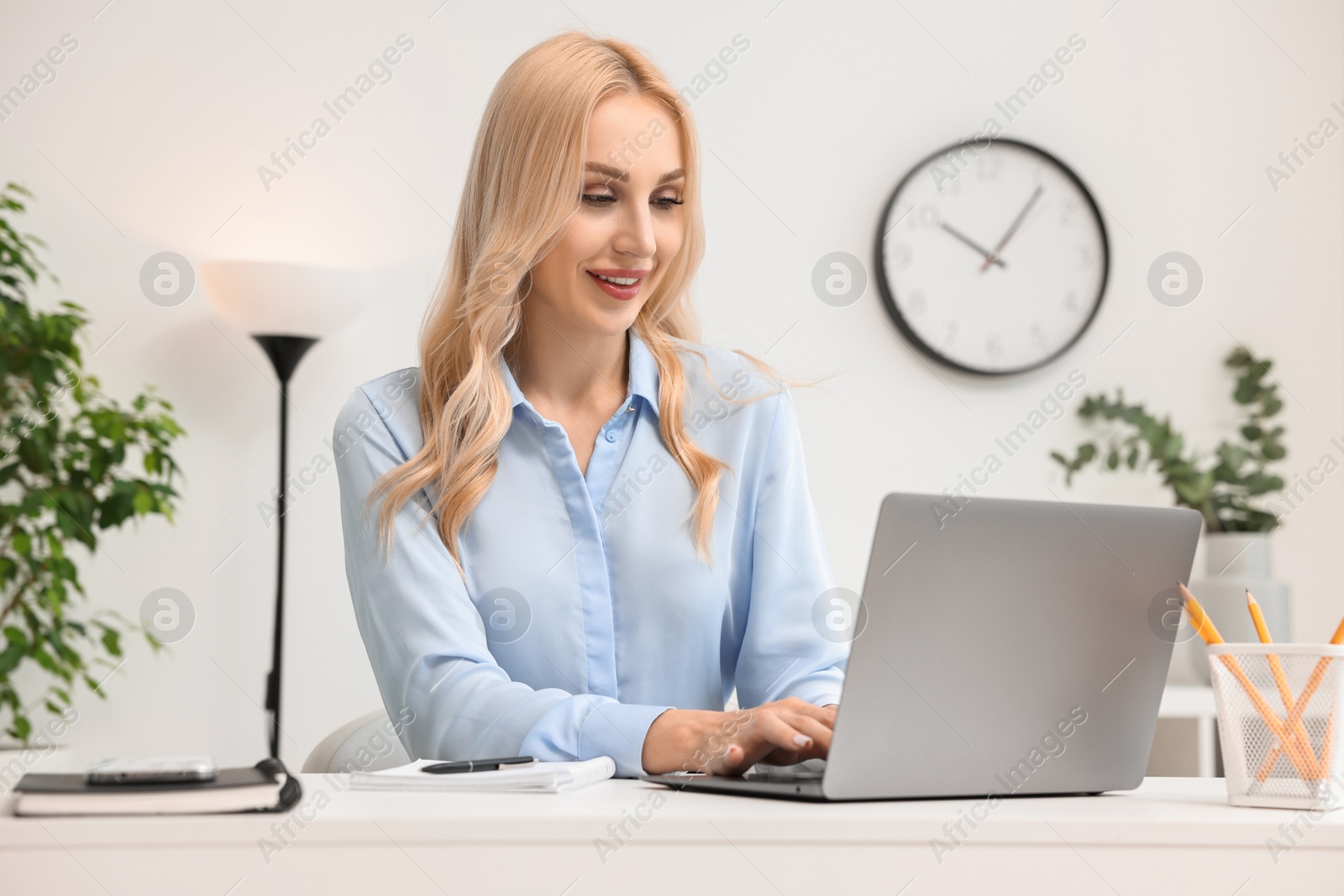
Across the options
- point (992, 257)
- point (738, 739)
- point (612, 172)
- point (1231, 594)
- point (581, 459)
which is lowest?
point (1231, 594)

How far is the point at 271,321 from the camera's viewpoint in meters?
2.68

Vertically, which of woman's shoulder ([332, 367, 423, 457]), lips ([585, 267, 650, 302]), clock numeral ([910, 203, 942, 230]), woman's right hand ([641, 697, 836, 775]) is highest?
clock numeral ([910, 203, 942, 230])

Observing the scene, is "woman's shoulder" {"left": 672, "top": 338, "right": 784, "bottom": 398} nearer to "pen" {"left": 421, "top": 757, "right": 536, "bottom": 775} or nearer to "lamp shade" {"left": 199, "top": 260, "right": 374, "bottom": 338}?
"pen" {"left": 421, "top": 757, "right": 536, "bottom": 775}

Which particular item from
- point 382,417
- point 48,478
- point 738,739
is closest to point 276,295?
point 48,478

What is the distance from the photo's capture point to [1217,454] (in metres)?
2.97

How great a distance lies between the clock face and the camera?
10.2 feet

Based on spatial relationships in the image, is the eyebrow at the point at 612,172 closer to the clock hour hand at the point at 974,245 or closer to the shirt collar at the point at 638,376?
the shirt collar at the point at 638,376

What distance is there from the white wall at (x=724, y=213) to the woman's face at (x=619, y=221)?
5.07 ft

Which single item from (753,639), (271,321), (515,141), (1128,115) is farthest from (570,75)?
(1128,115)

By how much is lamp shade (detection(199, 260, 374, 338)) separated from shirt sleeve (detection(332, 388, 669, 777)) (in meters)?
1.27

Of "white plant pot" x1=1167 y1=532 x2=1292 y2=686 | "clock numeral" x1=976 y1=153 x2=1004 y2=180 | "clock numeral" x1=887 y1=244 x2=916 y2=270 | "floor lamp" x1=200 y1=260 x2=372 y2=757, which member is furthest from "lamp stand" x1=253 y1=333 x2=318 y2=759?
"white plant pot" x1=1167 y1=532 x2=1292 y2=686

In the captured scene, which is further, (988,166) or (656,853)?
(988,166)

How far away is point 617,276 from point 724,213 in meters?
1.64

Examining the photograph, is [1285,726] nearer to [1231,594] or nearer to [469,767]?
[469,767]
